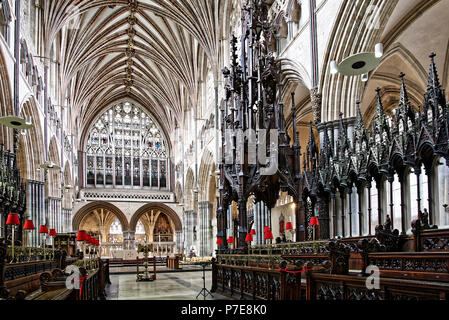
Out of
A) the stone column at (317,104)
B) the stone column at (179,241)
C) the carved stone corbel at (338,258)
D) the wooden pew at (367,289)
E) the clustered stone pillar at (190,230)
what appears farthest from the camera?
the stone column at (179,241)

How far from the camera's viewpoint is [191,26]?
25.4 meters

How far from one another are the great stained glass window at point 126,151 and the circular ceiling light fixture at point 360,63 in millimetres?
31804

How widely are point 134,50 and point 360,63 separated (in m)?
25.9

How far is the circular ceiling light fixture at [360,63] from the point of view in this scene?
761 centimetres

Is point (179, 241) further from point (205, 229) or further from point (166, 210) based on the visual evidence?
point (205, 229)

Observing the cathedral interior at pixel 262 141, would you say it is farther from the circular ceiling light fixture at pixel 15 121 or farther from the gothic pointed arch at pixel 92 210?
the gothic pointed arch at pixel 92 210

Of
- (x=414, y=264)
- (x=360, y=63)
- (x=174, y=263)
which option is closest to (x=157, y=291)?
(x=414, y=264)

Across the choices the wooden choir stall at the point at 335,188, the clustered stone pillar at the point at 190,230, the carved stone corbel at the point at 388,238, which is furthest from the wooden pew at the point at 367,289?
the clustered stone pillar at the point at 190,230

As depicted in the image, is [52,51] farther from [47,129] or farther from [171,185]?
[171,185]

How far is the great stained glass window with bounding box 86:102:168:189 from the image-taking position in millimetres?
37969

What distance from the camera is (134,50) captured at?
31844mm

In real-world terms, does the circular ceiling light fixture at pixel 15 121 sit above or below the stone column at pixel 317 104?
below

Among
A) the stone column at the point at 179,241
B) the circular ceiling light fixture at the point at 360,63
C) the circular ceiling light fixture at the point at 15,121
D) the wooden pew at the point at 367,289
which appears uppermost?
the circular ceiling light fixture at the point at 360,63
